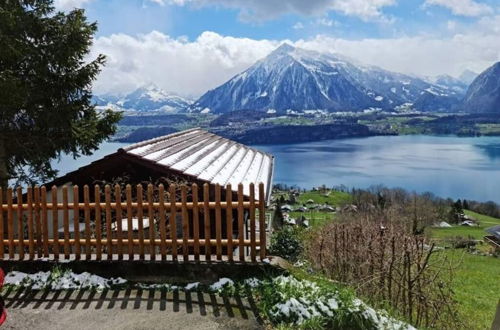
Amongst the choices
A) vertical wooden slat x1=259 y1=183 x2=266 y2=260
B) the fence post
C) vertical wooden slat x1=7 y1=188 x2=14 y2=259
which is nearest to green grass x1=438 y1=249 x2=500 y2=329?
vertical wooden slat x1=259 y1=183 x2=266 y2=260

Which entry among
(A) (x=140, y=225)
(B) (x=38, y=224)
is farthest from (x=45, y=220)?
(A) (x=140, y=225)

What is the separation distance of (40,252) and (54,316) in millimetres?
1953

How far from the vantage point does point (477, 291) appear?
28781mm

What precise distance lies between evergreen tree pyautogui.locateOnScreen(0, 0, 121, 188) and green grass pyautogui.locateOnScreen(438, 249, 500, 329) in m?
12.0

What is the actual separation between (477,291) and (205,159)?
22.0 meters

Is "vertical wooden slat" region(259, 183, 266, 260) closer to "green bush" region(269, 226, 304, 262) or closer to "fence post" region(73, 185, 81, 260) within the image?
"fence post" region(73, 185, 81, 260)

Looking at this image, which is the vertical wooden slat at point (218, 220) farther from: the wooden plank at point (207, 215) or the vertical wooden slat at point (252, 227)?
the vertical wooden slat at point (252, 227)

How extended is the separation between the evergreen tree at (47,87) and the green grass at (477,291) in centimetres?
1202

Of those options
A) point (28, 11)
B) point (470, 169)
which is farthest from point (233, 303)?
point (470, 169)

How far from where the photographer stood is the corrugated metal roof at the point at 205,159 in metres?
12.7

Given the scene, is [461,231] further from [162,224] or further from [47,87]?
[162,224]

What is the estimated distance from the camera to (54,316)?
22.3 ft

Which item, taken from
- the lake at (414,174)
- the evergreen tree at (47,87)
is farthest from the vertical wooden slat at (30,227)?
the lake at (414,174)

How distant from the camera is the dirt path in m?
6.52
